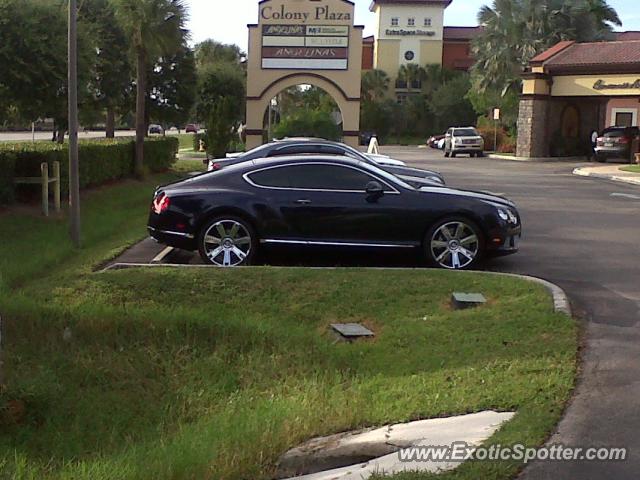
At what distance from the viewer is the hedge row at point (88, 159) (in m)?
17.7

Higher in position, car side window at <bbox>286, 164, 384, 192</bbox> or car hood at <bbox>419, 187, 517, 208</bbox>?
car side window at <bbox>286, 164, 384, 192</bbox>

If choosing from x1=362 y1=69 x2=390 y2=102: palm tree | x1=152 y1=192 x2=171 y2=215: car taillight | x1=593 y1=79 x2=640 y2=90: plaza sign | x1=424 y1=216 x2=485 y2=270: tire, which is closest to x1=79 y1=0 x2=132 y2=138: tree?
x1=593 y1=79 x2=640 y2=90: plaza sign

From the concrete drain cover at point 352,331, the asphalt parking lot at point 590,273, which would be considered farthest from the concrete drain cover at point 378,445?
the concrete drain cover at point 352,331

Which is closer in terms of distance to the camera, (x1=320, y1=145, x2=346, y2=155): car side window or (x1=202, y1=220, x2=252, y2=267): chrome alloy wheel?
(x1=202, y1=220, x2=252, y2=267): chrome alloy wheel

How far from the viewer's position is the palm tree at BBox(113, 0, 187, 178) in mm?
27859

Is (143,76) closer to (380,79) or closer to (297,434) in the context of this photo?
(297,434)

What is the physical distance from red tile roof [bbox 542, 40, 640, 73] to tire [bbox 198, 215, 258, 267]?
32701mm

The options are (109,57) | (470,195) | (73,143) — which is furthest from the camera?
(109,57)

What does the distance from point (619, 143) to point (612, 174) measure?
9.09m

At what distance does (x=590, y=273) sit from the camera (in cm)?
1101

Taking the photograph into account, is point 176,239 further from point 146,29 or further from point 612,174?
point 612,174

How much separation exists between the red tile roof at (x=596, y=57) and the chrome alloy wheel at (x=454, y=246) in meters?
31.7

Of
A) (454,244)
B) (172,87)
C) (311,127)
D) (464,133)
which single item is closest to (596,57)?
(464,133)

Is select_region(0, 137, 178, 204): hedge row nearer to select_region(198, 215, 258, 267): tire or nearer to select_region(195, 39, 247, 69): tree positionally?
select_region(198, 215, 258, 267): tire
